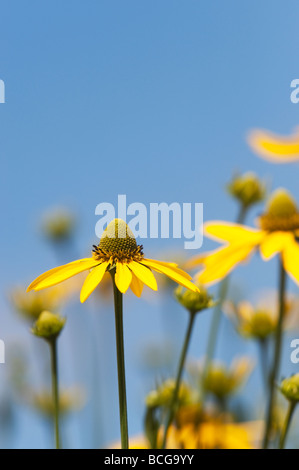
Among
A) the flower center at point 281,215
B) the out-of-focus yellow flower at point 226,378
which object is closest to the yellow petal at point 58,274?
the flower center at point 281,215

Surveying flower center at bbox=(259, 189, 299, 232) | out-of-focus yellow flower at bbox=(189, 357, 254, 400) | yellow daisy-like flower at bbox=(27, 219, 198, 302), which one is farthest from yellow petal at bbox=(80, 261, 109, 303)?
out-of-focus yellow flower at bbox=(189, 357, 254, 400)

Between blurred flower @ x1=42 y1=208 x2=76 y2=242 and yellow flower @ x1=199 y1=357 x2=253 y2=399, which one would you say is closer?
yellow flower @ x1=199 y1=357 x2=253 y2=399

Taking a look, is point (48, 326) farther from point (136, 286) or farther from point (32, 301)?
point (32, 301)

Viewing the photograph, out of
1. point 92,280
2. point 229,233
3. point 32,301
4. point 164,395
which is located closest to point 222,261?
point 229,233

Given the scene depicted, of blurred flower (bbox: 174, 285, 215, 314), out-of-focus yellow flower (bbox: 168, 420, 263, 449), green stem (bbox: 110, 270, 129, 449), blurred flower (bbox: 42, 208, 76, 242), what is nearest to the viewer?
green stem (bbox: 110, 270, 129, 449)

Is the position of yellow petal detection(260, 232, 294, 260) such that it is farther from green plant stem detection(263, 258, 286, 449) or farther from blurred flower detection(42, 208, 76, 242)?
blurred flower detection(42, 208, 76, 242)
